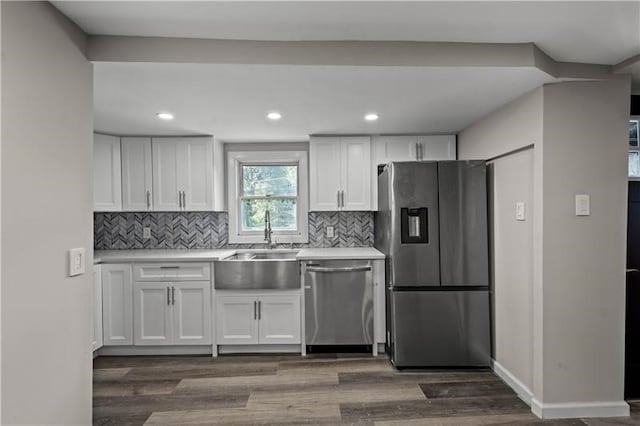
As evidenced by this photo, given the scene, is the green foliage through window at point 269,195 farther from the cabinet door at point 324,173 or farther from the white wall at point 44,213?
the white wall at point 44,213

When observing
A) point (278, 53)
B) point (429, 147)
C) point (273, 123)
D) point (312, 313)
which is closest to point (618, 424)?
point (312, 313)

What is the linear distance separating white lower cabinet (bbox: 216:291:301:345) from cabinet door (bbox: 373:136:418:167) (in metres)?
1.73

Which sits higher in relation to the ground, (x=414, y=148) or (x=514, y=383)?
(x=414, y=148)

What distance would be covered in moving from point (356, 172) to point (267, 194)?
1.07 m

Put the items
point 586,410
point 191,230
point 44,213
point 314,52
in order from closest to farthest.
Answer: point 44,213 < point 314,52 < point 586,410 < point 191,230

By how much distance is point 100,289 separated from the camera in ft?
10.2

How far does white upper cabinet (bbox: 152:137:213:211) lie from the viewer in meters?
3.54

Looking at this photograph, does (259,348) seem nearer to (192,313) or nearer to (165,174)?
(192,313)

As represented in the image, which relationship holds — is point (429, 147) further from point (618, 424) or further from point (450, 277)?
point (618, 424)

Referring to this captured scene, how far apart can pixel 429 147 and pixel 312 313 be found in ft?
6.67

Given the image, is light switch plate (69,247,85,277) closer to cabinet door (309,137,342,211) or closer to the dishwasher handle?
the dishwasher handle

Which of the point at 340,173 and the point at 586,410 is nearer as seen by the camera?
the point at 586,410

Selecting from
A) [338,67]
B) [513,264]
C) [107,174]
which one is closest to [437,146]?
[513,264]

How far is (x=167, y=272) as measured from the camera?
315cm
